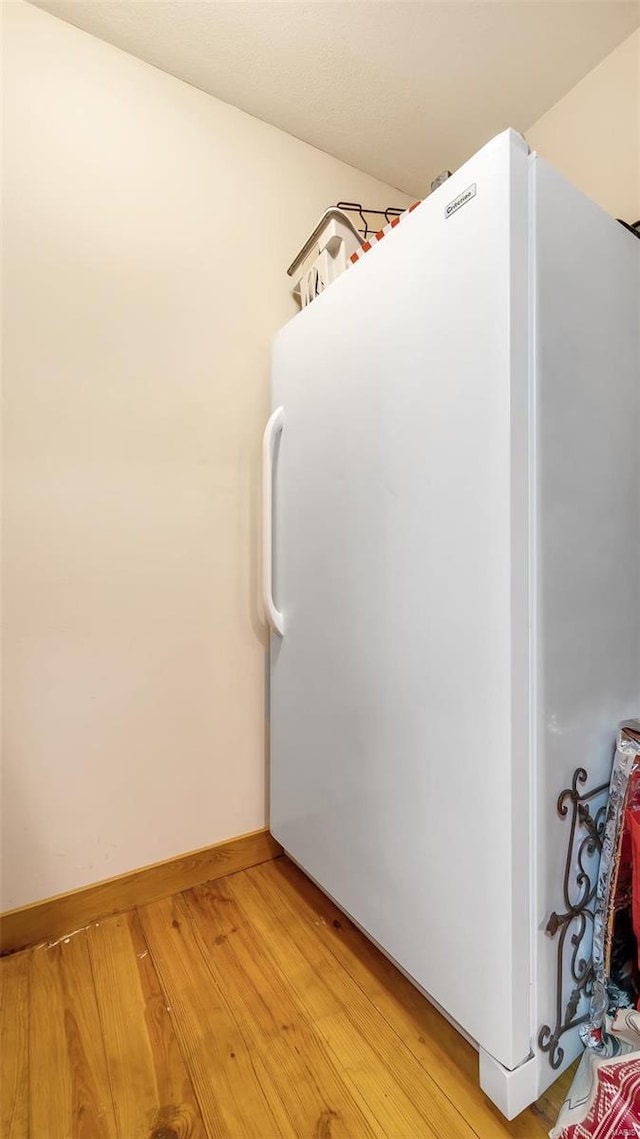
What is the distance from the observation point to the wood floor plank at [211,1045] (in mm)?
735

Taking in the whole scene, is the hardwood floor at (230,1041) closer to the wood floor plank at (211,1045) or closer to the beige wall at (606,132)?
the wood floor plank at (211,1045)

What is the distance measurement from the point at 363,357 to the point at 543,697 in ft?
2.30

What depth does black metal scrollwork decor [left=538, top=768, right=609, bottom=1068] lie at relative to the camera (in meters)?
0.75

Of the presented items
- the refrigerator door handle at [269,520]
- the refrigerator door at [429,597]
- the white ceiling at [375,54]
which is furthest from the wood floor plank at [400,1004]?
the white ceiling at [375,54]

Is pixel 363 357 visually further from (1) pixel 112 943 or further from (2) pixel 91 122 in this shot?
(1) pixel 112 943

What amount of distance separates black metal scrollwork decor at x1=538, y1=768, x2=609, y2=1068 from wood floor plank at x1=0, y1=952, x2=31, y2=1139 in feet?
2.64

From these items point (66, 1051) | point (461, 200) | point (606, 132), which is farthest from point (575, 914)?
point (606, 132)

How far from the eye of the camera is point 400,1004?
0.92 metres

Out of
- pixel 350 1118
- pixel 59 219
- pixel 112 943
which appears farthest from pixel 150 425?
pixel 350 1118

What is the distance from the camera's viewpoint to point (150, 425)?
1255 millimetres

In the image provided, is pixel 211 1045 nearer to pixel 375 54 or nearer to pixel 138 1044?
pixel 138 1044

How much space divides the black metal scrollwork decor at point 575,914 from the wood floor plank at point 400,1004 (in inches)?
4.8

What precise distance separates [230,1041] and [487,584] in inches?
35.7

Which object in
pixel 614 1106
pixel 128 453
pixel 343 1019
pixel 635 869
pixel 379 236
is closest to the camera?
pixel 614 1106
